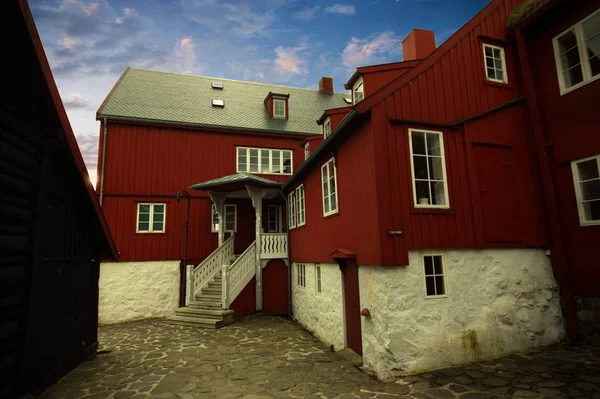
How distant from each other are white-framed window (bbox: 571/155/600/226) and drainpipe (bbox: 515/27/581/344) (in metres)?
0.43

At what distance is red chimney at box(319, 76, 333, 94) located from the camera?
21531 millimetres

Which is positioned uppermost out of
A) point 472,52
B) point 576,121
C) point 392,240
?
point 472,52

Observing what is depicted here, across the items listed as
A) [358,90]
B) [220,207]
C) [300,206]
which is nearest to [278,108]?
[220,207]

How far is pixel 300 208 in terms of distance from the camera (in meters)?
12.6

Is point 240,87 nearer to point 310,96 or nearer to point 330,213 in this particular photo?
point 310,96

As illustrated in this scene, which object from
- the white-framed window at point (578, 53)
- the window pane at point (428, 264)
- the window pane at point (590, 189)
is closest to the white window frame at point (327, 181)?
the window pane at point (428, 264)

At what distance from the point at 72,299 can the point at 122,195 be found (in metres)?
8.23

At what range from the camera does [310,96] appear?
2084cm

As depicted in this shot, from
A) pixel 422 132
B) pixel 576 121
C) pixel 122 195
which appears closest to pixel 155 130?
pixel 122 195

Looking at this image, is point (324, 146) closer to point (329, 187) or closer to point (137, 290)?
point (329, 187)

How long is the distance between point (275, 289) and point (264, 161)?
6.44 m

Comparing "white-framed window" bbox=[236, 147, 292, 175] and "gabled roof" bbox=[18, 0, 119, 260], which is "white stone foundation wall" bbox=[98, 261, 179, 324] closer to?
"white-framed window" bbox=[236, 147, 292, 175]

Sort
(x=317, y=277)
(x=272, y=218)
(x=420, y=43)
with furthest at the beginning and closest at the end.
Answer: (x=272, y=218)
(x=420, y=43)
(x=317, y=277)

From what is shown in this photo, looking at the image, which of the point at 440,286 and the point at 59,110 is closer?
the point at 59,110
